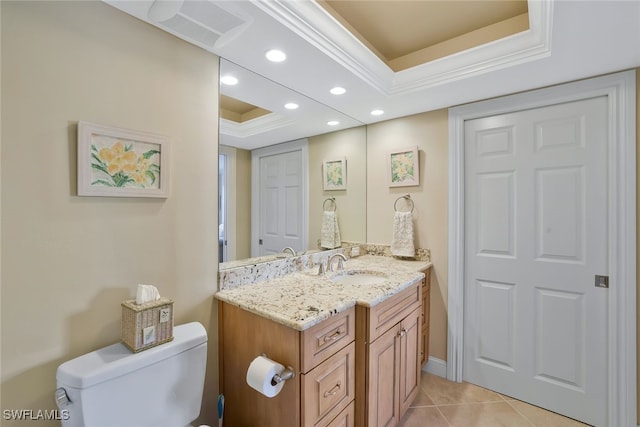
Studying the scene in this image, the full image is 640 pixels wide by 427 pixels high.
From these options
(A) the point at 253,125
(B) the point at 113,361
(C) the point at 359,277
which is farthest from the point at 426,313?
(B) the point at 113,361

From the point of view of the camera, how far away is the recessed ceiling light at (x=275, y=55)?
1.45m

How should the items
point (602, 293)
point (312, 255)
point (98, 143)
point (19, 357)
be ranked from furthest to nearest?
point (312, 255), point (602, 293), point (98, 143), point (19, 357)

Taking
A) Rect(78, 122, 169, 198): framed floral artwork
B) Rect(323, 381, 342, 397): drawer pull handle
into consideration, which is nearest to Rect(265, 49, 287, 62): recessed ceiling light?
Rect(78, 122, 169, 198): framed floral artwork

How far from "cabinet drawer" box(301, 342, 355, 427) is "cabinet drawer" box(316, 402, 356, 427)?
0.08ft

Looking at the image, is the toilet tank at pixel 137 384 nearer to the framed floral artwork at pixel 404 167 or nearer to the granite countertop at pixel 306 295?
the granite countertop at pixel 306 295

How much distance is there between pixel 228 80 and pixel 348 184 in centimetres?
136

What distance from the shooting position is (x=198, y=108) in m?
1.43

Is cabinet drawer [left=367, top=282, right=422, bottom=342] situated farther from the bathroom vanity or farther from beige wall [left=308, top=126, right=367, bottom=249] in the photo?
beige wall [left=308, top=126, right=367, bottom=249]

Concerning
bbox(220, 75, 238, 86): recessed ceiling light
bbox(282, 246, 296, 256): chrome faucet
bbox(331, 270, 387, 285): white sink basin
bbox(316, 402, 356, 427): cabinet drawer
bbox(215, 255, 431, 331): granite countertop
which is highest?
bbox(220, 75, 238, 86): recessed ceiling light

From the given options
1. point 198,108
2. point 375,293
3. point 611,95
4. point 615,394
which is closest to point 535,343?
point 615,394

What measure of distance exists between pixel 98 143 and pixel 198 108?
482mm

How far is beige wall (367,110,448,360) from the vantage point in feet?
7.57

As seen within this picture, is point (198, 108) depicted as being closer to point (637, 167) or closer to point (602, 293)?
point (637, 167)

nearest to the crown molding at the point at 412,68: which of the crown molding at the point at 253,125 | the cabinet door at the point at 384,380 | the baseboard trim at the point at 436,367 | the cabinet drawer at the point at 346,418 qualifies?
the crown molding at the point at 253,125
